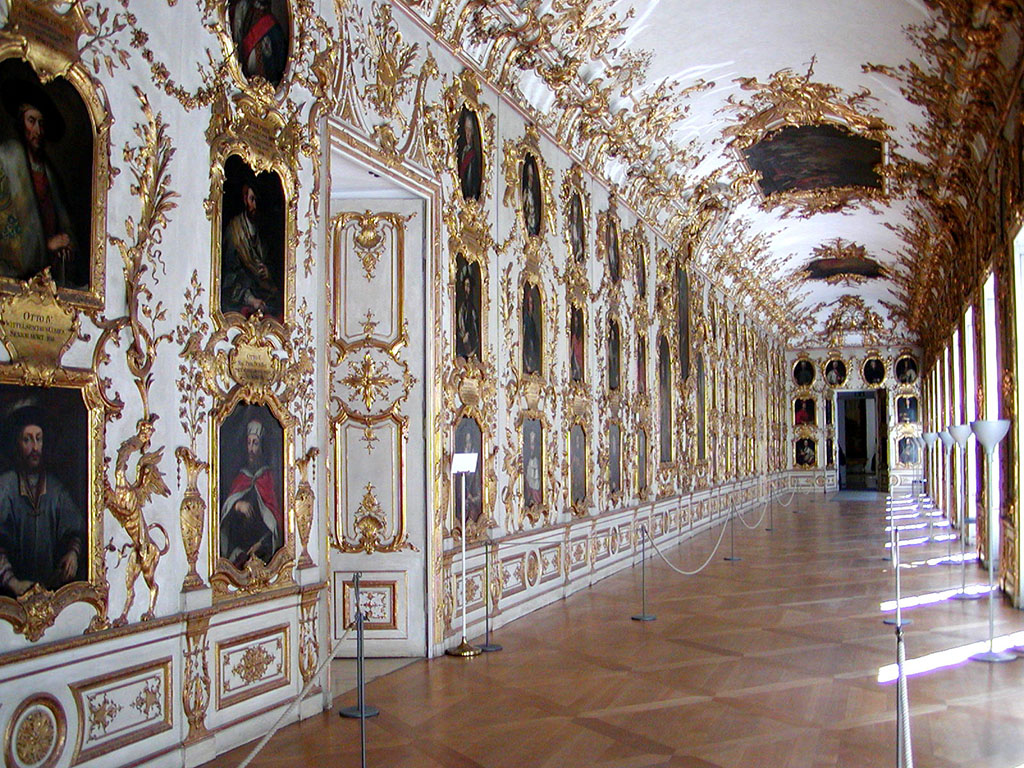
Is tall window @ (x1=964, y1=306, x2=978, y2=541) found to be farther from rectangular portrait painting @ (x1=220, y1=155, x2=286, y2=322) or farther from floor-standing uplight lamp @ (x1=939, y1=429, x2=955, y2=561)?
rectangular portrait painting @ (x1=220, y1=155, x2=286, y2=322)

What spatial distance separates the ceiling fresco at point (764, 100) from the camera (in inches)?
457

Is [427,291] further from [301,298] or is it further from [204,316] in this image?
[204,316]

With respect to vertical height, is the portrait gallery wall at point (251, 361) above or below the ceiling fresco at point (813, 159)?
below

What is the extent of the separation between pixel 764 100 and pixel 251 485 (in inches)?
510

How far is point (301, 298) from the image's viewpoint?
7.58 m

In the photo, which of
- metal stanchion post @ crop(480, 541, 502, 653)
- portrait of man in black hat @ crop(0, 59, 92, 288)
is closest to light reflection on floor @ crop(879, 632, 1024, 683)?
metal stanchion post @ crop(480, 541, 502, 653)

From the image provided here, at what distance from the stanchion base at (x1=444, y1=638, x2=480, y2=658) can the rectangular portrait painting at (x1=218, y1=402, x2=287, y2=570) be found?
10.0ft

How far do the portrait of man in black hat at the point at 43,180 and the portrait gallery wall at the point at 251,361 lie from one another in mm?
15

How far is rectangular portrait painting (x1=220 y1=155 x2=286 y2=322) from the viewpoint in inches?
267

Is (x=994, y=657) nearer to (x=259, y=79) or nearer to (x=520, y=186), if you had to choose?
(x=520, y=186)

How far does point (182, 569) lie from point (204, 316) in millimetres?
1726

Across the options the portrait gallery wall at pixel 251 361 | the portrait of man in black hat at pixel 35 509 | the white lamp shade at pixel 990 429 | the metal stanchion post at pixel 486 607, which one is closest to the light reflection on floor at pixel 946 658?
the white lamp shade at pixel 990 429

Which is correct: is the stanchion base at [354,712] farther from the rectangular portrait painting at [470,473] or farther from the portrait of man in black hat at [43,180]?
the portrait of man in black hat at [43,180]

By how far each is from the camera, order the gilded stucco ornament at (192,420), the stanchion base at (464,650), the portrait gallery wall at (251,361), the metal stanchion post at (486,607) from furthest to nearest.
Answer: the metal stanchion post at (486,607) < the stanchion base at (464,650) < the gilded stucco ornament at (192,420) < the portrait gallery wall at (251,361)
